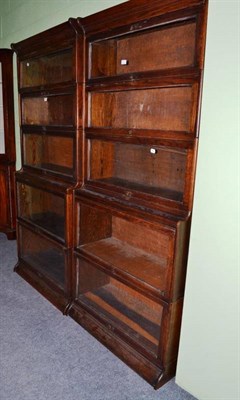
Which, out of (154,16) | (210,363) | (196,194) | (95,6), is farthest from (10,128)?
(210,363)

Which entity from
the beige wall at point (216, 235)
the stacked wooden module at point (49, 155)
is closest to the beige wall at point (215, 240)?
the beige wall at point (216, 235)

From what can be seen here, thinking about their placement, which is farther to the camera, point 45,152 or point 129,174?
point 45,152

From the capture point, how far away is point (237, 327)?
131 centimetres

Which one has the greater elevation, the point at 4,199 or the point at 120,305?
the point at 4,199

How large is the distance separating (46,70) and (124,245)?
4.65 feet

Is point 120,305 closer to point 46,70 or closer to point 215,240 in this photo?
point 215,240

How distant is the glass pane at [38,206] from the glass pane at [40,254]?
4.7 inches

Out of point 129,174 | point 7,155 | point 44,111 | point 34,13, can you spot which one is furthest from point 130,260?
point 34,13

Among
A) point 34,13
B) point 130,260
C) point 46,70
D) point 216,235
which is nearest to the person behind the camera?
point 216,235

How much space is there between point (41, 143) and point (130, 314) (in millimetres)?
1469

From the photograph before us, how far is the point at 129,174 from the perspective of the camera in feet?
6.47

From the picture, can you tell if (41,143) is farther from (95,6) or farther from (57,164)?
(95,6)

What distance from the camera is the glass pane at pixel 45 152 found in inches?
96.7

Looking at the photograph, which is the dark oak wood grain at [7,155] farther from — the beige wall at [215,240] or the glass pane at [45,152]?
the beige wall at [215,240]
